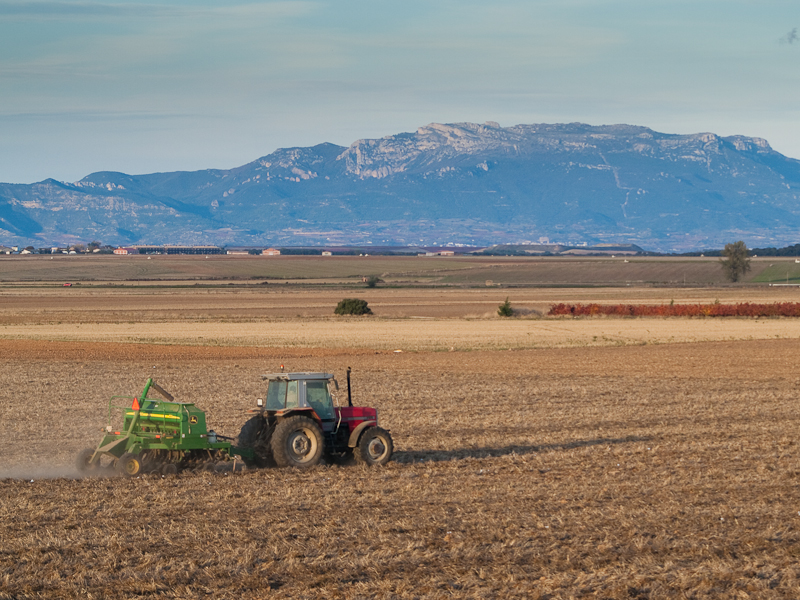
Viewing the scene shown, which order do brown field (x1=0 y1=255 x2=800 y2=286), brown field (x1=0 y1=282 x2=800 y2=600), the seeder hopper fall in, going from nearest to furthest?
brown field (x1=0 y1=282 x2=800 y2=600), the seeder hopper, brown field (x1=0 y1=255 x2=800 y2=286)

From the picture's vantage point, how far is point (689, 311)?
65688 mm

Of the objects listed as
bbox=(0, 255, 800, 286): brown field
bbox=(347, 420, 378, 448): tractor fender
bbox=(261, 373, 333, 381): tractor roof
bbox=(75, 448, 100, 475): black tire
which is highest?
bbox=(0, 255, 800, 286): brown field

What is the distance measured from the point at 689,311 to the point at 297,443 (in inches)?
2170

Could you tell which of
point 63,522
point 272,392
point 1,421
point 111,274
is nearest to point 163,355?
point 1,421

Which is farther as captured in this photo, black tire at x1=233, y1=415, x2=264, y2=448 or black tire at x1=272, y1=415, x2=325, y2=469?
black tire at x1=233, y1=415, x2=264, y2=448

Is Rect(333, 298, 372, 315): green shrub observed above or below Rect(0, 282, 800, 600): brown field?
above

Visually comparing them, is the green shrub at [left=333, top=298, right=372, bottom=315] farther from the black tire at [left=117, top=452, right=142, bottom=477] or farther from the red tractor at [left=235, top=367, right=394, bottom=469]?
the black tire at [left=117, top=452, right=142, bottom=477]

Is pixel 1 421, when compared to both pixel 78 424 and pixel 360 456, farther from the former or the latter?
pixel 360 456

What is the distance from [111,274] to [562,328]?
113 metres

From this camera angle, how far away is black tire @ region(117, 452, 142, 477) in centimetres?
1409

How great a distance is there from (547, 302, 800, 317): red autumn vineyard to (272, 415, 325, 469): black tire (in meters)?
52.8

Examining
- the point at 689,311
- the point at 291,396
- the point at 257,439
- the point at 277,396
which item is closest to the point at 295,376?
the point at 291,396

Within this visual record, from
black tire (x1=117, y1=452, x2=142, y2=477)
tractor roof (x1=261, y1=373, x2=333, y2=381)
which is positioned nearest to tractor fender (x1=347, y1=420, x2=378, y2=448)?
tractor roof (x1=261, y1=373, x2=333, y2=381)

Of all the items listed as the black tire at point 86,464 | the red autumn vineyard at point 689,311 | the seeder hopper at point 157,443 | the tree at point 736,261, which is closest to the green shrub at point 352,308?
the red autumn vineyard at point 689,311
